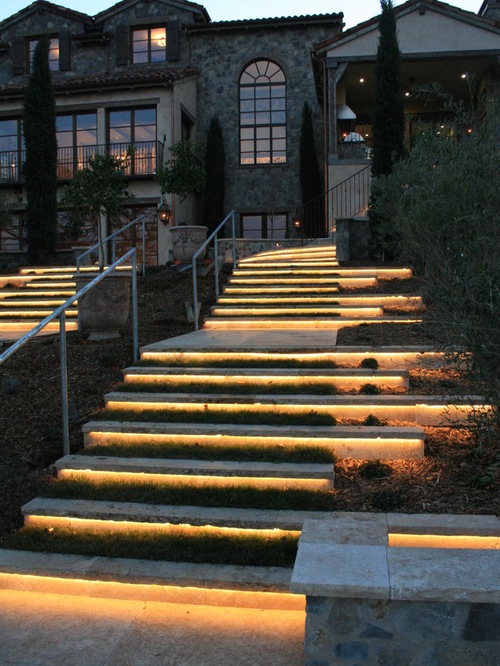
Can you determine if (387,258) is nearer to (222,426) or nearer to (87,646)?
(222,426)

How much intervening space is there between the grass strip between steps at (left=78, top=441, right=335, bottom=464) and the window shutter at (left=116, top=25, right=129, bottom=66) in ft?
63.6

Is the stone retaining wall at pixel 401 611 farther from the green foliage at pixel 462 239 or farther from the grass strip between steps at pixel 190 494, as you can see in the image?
the grass strip between steps at pixel 190 494

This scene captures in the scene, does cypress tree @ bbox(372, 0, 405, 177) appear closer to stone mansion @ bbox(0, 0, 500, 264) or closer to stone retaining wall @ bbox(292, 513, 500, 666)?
stone mansion @ bbox(0, 0, 500, 264)

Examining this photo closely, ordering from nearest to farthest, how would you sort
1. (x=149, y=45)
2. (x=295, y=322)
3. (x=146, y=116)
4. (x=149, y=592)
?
(x=149, y=592), (x=295, y=322), (x=146, y=116), (x=149, y=45)

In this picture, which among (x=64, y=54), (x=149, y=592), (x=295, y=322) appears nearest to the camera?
(x=149, y=592)

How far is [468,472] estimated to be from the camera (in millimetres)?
4332

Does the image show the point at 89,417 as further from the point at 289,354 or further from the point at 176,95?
the point at 176,95

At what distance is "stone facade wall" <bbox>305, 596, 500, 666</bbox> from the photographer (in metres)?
2.53

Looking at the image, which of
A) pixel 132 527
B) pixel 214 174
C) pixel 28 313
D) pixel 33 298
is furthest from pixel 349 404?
pixel 214 174

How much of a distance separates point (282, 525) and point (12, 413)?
301 cm

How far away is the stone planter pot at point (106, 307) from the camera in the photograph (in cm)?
760

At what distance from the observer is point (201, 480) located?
4.44 meters

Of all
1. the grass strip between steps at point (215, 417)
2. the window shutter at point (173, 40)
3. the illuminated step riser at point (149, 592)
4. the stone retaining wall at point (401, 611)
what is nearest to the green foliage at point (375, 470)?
the grass strip between steps at point (215, 417)

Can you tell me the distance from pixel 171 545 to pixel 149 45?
21041 millimetres
